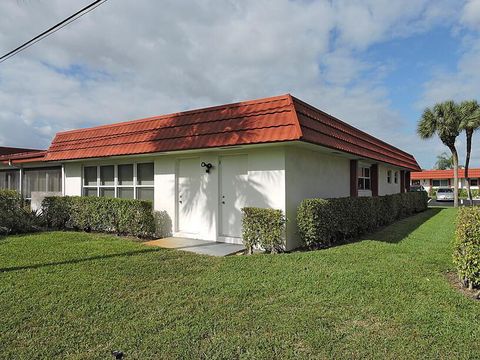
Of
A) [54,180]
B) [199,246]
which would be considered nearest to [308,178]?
[199,246]

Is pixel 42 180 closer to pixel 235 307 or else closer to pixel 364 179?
pixel 235 307

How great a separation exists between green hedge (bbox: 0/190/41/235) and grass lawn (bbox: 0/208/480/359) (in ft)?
12.2

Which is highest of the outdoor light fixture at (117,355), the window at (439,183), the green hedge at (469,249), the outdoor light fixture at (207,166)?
the outdoor light fixture at (207,166)

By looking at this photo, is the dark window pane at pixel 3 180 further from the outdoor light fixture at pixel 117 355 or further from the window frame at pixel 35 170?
the outdoor light fixture at pixel 117 355

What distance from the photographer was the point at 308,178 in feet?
30.9

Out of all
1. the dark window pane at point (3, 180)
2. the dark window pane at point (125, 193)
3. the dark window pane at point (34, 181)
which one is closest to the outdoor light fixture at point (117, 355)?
the dark window pane at point (125, 193)

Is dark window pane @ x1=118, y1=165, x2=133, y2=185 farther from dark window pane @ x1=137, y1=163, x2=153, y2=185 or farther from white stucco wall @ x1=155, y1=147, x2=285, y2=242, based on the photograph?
white stucco wall @ x1=155, y1=147, x2=285, y2=242

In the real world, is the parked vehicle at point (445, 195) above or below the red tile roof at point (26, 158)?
below

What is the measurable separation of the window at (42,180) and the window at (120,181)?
191 centimetres

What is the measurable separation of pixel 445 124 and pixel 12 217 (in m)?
28.2

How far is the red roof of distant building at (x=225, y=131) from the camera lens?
8211 millimetres

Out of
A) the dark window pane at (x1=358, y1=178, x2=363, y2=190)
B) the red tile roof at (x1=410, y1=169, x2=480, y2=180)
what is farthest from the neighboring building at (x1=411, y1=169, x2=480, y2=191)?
the dark window pane at (x1=358, y1=178, x2=363, y2=190)

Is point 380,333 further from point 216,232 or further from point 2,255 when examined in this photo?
point 2,255

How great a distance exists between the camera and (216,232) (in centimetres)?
945
